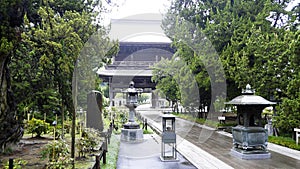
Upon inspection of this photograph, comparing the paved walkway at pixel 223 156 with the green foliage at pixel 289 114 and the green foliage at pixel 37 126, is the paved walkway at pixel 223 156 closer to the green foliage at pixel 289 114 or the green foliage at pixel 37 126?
the green foliage at pixel 289 114

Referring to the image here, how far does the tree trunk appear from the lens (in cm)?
809

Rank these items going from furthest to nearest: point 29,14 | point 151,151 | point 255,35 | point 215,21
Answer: point 215,21 → point 255,35 → point 151,151 → point 29,14

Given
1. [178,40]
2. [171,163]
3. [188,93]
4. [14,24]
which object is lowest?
[171,163]

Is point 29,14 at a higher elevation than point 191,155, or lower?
higher

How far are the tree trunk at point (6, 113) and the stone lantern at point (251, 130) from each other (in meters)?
6.35

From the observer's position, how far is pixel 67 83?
28.0ft

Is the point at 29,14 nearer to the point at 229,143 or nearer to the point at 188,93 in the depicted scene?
the point at 229,143

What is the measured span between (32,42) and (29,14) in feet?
4.43

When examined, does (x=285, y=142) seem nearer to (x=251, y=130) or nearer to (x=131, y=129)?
(x=251, y=130)

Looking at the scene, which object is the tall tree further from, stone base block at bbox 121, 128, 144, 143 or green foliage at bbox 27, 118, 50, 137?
stone base block at bbox 121, 128, 144, 143

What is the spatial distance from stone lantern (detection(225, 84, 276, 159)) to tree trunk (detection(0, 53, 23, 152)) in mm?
6353

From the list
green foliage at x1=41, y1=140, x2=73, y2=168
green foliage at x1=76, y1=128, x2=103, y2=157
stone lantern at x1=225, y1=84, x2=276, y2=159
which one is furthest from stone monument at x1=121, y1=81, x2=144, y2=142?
green foliage at x1=41, y1=140, x2=73, y2=168

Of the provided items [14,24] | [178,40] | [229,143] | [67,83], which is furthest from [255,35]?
[14,24]

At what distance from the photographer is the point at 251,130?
30.8 feet
